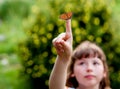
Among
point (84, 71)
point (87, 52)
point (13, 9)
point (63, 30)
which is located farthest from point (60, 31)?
point (13, 9)

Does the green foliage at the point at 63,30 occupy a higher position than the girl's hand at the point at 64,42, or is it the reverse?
the girl's hand at the point at 64,42

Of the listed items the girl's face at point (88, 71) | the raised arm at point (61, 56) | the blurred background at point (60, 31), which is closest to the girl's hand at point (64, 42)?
the raised arm at point (61, 56)

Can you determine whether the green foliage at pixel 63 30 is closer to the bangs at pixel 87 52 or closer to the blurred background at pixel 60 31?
the blurred background at pixel 60 31

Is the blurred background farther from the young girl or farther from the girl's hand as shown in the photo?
the girl's hand

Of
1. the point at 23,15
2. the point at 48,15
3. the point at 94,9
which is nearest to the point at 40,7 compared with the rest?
the point at 48,15

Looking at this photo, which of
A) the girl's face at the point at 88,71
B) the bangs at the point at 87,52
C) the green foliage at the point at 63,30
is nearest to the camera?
the girl's face at the point at 88,71

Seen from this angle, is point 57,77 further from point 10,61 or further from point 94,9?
point 10,61
